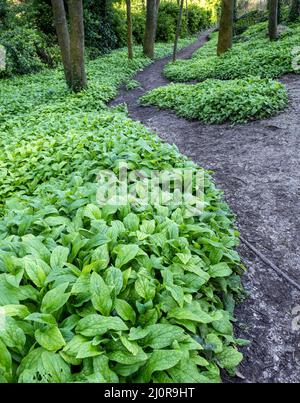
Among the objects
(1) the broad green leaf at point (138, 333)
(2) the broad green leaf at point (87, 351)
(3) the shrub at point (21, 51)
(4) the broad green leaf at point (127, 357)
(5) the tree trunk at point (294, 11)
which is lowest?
(4) the broad green leaf at point (127, 357)

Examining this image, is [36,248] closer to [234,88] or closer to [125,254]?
[125,254]

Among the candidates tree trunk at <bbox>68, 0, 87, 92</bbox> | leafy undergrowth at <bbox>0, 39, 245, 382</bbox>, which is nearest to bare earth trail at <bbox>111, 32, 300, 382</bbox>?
leafy undergrowth at <bbox>0, 39, 245, 382</bbox>

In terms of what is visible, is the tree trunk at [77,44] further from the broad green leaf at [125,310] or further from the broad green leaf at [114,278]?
the broad green leaf at [125,310]

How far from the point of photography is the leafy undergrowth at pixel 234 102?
7586mm

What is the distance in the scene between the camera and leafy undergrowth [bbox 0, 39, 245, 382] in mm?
2029

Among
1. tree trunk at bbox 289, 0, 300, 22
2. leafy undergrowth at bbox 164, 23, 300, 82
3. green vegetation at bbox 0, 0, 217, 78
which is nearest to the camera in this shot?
leafy undergrowth at bbox 164, 23, 300, 82

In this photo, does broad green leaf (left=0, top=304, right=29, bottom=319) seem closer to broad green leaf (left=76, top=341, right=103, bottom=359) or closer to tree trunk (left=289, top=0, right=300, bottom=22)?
broad green leaf (left=76, top=341, right=103, bottom=359)

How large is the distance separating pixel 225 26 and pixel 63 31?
21.5 ft

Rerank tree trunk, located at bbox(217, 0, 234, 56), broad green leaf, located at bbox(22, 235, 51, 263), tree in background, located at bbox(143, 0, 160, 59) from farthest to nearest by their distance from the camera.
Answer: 1. tree in background, located at bbox(143, 0, 160, 59)
2. tree trunk, located at bbox(217, 0, 234, 56)
3. broad green leaf, located at bbox(22, 235, 51, 263)

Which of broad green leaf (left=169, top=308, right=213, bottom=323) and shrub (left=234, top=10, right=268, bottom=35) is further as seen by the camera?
shrub (left=234, top=10, right=268, bottom=35)

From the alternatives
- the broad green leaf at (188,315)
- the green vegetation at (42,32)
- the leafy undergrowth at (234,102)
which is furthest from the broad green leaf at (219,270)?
the green vegetation at (42,32)

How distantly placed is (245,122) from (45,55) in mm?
14084

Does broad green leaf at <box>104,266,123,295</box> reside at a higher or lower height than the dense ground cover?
lower
